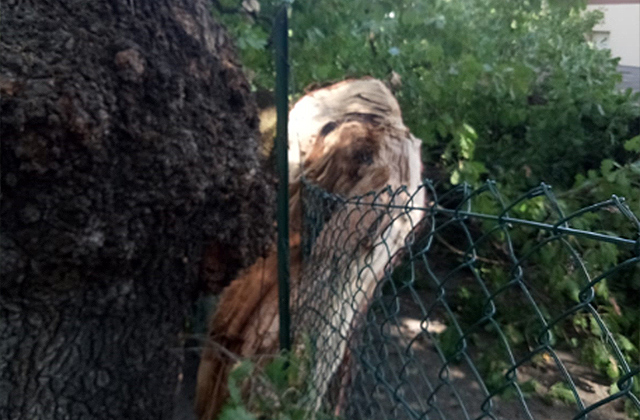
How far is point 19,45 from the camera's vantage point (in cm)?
174

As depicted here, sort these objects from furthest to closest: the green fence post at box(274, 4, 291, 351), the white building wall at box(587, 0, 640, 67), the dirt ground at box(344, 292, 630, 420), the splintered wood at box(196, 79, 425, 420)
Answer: the white building wall at box(587, 0, 640, 67)
the green fence post at box(274, 4, 291, 351)
the splintered wood at box(196, 79, 425, 420)
the dirt ground at box(344, 292, 630, 420)

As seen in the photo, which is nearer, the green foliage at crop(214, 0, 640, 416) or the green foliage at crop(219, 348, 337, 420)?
the green foliage at crop(219, 348, 337, 420)

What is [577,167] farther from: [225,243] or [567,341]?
[225,243]

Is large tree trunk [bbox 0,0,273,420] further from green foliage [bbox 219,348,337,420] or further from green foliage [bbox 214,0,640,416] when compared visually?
green foliage [bbox 214,0,640,416]

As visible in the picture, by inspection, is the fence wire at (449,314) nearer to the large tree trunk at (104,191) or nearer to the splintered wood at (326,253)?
the splintered wood at (326,253)

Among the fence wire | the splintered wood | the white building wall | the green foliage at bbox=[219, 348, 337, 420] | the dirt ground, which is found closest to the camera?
the fence wire

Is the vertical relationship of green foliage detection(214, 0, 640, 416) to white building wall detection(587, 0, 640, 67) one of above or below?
below

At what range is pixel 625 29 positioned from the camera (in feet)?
35.6

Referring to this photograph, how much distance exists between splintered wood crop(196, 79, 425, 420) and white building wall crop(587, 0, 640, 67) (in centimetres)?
898

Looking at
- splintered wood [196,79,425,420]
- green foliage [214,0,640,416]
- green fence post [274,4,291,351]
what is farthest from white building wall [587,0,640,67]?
green fence post [274,4,291,351]

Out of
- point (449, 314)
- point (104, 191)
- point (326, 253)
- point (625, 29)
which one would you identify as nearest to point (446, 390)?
point (326, 253)

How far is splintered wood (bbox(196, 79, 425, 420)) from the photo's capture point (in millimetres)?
2492

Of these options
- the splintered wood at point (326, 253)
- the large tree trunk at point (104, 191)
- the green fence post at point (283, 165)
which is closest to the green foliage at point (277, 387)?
the splintered wood at point (326, 253)

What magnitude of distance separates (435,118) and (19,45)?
3.36 m
